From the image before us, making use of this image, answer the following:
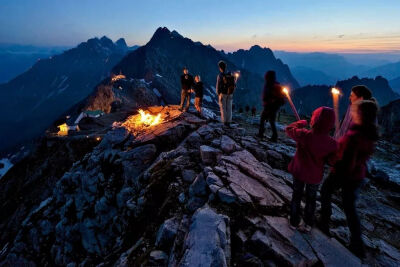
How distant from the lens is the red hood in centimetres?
422

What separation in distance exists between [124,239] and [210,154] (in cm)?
440

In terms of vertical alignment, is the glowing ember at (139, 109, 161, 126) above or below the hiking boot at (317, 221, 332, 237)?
above

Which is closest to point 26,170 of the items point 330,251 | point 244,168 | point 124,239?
point 124,239

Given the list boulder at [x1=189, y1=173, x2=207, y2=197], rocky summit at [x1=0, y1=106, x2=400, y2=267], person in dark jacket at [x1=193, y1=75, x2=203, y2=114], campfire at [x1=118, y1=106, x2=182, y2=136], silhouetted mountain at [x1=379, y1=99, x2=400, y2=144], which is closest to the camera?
rocky summit at [x1=0, y1=106, x2=400, y2=267]

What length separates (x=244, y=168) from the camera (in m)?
7.56

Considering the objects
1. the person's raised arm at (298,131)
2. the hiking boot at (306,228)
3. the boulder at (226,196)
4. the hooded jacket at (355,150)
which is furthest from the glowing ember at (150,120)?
the hooded jacket at (355,150)

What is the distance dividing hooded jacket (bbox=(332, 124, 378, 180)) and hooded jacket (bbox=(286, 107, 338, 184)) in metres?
0.19

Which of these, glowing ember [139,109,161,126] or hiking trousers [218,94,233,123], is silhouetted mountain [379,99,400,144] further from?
glowing ember [139,109,161,126]

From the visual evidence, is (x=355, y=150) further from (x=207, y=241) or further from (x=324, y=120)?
(x=207, y=241)

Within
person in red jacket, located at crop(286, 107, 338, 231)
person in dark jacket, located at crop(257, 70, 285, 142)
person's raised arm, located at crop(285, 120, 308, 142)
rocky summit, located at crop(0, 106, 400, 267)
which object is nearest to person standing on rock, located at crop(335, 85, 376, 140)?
person in red jacket, located at crop(286, 107, 338, 231)

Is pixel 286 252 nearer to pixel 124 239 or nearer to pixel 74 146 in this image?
pixel 124 239

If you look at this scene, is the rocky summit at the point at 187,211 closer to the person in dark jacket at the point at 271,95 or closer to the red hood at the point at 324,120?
the person in dark jacket at the point at 271,95

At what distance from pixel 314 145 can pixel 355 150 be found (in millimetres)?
742

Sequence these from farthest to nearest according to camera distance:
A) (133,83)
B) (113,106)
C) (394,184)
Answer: (133,83) → (113,106) → (394,184)
